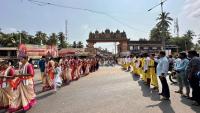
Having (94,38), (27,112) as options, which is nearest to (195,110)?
A: (27,112)

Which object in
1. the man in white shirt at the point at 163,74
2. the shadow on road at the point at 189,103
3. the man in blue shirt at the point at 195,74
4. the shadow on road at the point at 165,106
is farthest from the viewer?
the man in white shirt at the point at 163,74

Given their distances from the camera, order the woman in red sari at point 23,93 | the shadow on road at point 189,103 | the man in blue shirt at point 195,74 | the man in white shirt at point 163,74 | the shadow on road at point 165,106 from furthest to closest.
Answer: the man in white shirt at point 163,74 < the man in blue shirt at point 195,74 < the woman in red sari at point 23,93 < the shadow on road at point 189,103 < the shadow on road at point 165,106

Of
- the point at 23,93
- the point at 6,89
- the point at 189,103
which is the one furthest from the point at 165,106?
the point at 6,89

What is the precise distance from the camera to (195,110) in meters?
9.26

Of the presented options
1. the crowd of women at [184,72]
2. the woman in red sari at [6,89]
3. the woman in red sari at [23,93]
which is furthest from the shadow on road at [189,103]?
the woman in red sari at [6,89]

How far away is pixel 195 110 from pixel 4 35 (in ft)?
335

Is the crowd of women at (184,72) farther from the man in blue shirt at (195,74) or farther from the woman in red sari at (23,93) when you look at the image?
the woman in red sari at (23,93)

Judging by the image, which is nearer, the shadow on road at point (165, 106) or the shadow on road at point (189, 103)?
the shadow on road at point (165, 106)

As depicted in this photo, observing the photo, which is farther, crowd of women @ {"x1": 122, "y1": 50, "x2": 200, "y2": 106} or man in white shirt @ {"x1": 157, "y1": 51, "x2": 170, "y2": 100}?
man in white shirt @ {"x1": 157, "y1": 51, "x2": 170, "y2": 100}

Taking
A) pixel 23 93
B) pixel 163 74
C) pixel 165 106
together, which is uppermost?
pixel 163 74

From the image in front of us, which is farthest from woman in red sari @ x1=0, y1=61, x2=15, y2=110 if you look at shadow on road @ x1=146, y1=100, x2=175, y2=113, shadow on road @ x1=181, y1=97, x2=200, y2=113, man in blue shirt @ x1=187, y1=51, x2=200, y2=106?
man in blue shirt @ x1=187, y1=51, x2=200, y2=106

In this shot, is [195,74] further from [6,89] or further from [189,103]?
[6,89]

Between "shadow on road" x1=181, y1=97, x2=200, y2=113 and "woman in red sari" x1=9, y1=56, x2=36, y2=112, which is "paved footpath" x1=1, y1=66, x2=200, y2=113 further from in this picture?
"woman in red sari" x1=9, y1=56, x2=36, y2=112

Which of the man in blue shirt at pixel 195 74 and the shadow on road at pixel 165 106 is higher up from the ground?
the man in blue shirt at pixel 195 74
